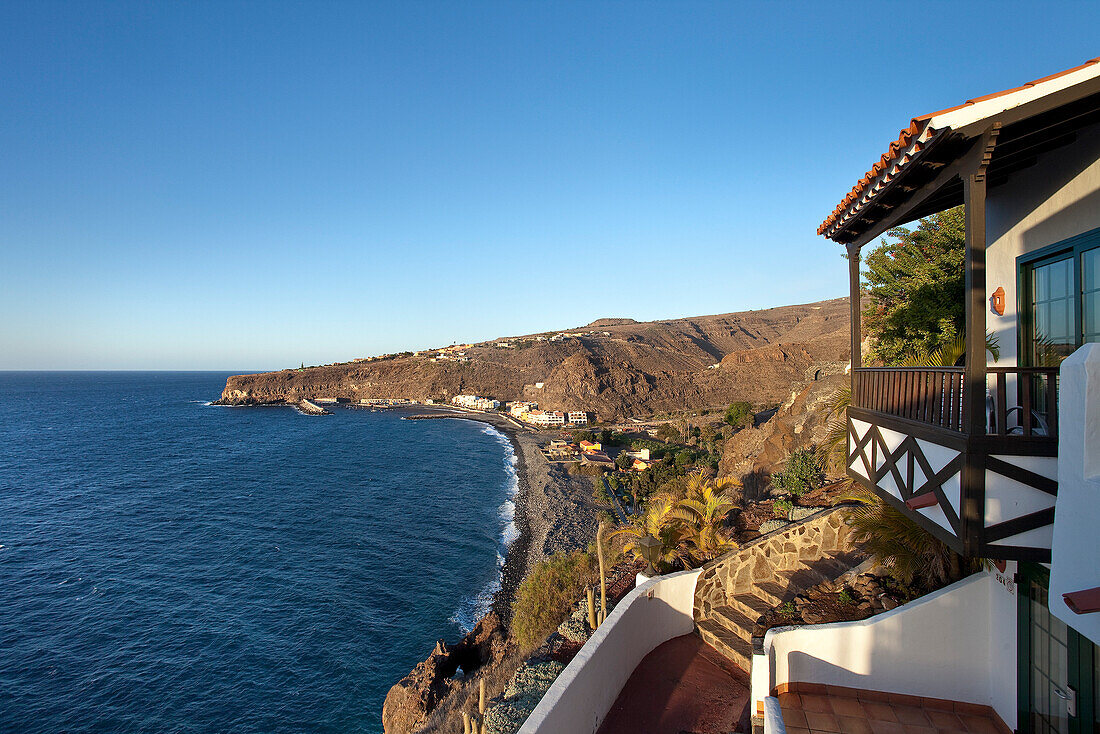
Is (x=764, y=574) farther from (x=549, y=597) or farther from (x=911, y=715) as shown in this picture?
(x=549, y=597)

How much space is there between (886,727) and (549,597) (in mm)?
9746

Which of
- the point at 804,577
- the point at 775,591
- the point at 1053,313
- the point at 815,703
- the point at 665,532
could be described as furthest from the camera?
the point at 665,532

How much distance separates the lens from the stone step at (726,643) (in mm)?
6404

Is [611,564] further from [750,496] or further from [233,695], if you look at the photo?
[233,695]

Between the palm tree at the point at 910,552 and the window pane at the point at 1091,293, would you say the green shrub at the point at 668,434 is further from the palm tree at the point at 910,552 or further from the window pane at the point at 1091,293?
the window pane at the point at 1091,293

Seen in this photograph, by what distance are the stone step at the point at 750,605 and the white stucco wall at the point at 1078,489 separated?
4646mm

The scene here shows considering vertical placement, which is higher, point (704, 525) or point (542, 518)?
point (704, 525)

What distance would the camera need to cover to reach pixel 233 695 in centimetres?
1518

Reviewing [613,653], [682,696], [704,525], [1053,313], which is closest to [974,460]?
[1053,313]

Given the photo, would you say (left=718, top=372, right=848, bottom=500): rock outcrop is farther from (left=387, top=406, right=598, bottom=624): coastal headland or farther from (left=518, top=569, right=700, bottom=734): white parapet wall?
(left=387, top=406, right=598, bottom=624): coastal headland

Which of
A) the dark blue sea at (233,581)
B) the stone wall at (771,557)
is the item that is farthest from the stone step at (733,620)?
the dark blue sea at (233,581)

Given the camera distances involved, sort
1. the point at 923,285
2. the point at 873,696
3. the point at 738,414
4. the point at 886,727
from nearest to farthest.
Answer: the point at 886,727, the point at 873,696, the point at 923,285, the point at 738,414

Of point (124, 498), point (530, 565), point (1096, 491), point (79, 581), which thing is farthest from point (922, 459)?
point (124, 498)

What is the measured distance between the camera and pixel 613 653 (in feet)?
18.8
